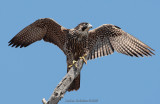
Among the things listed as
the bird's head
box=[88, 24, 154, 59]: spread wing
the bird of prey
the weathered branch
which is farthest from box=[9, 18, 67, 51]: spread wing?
the weathered branch

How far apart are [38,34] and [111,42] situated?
2008 mm

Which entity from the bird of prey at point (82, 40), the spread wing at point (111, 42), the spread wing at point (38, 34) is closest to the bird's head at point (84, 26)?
the bird of prey at point (82, 40)

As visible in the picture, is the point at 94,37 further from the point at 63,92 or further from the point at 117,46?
the point at 63,92

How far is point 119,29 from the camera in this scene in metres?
8.90

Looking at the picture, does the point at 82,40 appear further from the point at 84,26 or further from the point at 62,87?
the point at 62,87

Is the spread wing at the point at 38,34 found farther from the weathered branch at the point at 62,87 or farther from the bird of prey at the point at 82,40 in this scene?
the weathered branch at the point at 62,87

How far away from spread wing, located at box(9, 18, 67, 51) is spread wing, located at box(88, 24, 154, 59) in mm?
922

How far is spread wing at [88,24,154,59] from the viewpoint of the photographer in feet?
28.5

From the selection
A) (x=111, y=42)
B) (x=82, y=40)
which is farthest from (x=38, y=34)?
(x=111, y=42)

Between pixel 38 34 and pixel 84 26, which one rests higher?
pixel 38 34

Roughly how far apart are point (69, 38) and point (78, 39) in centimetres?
25

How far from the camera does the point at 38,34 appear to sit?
8945 mm

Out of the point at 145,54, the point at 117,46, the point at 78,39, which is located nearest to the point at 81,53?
the point at 78,39

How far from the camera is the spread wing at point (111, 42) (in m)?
8.69
